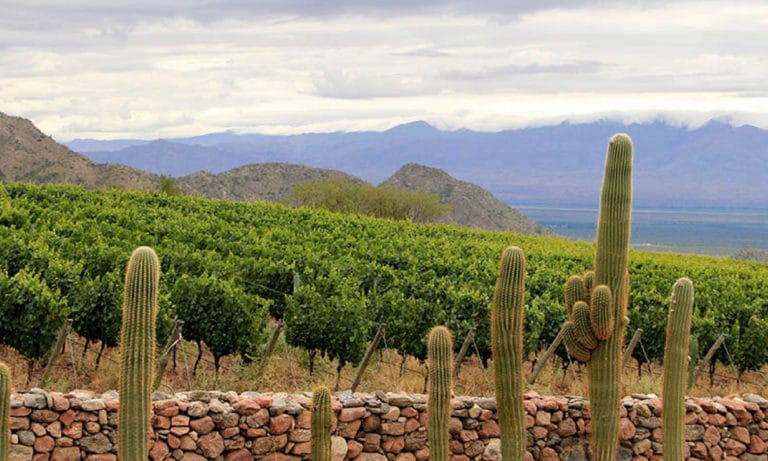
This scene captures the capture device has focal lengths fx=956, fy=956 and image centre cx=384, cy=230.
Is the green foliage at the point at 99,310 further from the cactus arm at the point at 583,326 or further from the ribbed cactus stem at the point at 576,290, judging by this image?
the cactus arm at the point at 583,326

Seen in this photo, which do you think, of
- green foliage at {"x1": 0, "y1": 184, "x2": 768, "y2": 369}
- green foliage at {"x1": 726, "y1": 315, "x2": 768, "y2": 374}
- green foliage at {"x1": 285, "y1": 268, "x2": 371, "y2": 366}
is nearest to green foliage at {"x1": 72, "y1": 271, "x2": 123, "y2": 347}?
green foliage at {"x1": 0, "y1": 184, "x2": 768, "y2": 369}

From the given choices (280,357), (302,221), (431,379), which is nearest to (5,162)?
(302,221)

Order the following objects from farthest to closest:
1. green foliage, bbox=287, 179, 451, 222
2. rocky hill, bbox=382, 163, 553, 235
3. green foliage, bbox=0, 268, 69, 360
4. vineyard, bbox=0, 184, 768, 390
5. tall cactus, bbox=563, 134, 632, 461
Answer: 1. rocky hill, bbox=382, 163, 553, 235
2. green foliage, bbox=287, 179, 451, 222
3. vineyard, bbox=0, 184, 768, 390
4. green foliage, bbox=0, 268, 69, 360
5. tall cactus, bbox=563, 134, 632, 461

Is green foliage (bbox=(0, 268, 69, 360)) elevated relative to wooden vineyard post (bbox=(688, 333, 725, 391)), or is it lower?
elevated

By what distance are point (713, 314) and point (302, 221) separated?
15.8 metres

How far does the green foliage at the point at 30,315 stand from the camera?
1512cm

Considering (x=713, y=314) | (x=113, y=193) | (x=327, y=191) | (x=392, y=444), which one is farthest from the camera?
(x=327, y=191)

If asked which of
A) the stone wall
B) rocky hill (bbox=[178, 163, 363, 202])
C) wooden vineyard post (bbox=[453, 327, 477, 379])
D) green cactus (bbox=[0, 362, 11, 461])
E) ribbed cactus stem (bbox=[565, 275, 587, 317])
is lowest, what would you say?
the stone wall

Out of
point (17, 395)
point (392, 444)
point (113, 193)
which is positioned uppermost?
point (113, 193)

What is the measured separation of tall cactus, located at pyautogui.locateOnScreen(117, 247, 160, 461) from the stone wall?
3321mm

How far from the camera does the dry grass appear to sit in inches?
619

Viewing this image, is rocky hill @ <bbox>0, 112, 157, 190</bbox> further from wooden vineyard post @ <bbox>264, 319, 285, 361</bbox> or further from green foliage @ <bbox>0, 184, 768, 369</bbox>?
wooden vineyard post @ <bbox>264, 319, 285, 361</bbox>

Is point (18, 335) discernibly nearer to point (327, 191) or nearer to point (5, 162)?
point (327, 191)

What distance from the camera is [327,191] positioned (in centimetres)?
7356
